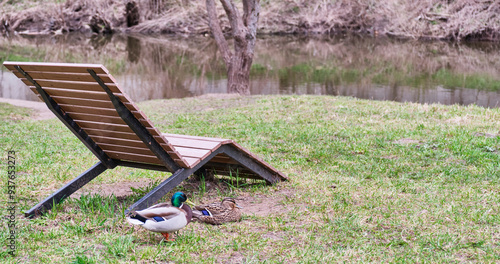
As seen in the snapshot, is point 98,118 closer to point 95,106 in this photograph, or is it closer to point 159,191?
point 95,106

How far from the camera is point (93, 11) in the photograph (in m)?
40.5

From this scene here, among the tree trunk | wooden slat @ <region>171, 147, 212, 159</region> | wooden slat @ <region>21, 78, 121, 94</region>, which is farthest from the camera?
the tree trunk

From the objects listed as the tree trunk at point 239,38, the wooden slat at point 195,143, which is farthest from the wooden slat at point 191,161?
the tree trunk at point 239,38

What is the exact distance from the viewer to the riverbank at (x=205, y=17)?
33875 mm

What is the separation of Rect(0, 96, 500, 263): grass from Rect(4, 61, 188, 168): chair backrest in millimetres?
474

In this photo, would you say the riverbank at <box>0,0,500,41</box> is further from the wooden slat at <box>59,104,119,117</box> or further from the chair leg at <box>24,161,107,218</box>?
the wooden slat at <box>59,104,119,117</box>

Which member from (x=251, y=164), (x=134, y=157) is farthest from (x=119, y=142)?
(x=251, y=164)

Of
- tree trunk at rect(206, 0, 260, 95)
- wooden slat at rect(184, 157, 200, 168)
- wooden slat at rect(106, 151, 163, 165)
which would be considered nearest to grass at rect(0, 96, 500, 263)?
wooden slat at rect(106, 151, 163, 165)

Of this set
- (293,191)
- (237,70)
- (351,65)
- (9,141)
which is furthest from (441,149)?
(351,65)

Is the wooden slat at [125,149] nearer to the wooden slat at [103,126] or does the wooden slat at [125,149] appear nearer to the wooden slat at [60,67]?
the wooden slat at [103,126]

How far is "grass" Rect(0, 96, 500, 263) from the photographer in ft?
12.0

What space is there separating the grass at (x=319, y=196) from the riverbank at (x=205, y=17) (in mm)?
26113

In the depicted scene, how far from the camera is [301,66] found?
2366 cm

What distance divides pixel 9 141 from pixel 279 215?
5.01m
